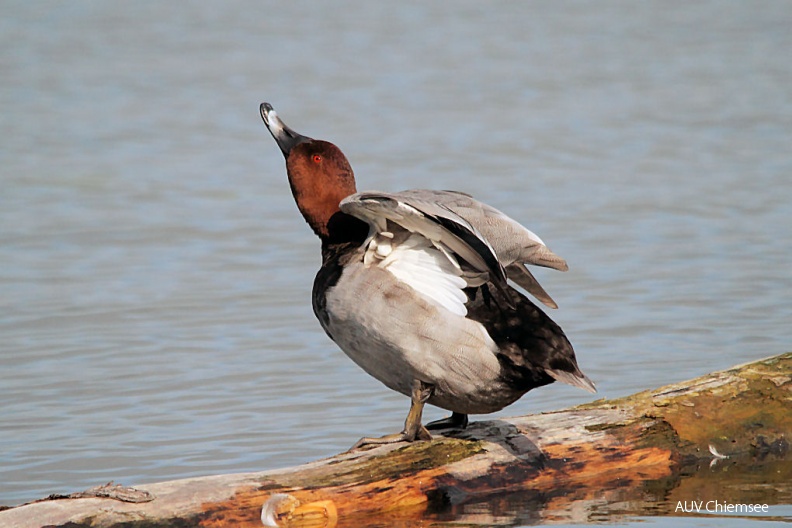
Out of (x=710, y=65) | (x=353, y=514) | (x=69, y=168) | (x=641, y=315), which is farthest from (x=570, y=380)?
(x=710, y=65)

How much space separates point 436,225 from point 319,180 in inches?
34.3

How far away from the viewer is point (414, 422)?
4.08m

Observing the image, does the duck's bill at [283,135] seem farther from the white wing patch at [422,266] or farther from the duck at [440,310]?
the white wing patch at [422,266]

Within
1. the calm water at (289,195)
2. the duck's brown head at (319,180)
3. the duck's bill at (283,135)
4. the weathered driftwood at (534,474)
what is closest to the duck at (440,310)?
the weathered driftwood at (534,474)

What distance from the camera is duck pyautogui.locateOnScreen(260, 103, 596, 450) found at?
3.96m

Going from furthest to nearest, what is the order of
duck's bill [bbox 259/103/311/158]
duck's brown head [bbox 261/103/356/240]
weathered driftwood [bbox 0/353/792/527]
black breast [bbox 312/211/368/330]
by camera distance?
duck's bill [bbox 259/103/311/158]
duck's brown head [bbox 261/103/356/240]
black breast [bbox 312/211/368/330]
weathered driftwood [bbox 0/353/792/527]

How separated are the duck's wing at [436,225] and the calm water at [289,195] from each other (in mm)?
1504

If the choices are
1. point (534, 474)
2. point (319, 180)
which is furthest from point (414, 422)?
point (319, 180)

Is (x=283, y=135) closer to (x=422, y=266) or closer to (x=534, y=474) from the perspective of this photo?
(x=422, y=266)

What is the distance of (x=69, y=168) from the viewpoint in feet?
35.8

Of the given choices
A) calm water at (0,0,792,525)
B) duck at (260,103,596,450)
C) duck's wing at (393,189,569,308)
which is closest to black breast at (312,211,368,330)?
duck at (260,103,596,450)

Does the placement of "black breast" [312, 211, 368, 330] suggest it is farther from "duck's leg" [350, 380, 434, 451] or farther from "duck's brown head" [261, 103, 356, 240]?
"duck's leg" [350, 380, 434, 451]

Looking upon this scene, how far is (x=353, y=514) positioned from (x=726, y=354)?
317 centimetres

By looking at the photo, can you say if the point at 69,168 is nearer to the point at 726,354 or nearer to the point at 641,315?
the point at 641,315
